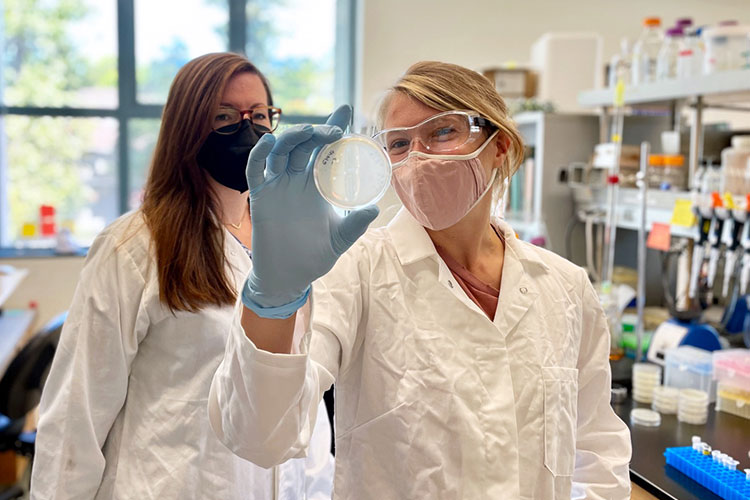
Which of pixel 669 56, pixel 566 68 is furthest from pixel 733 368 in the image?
pixel 566 68

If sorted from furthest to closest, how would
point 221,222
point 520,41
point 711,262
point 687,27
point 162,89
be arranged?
point 520,41
point 162,89
point 687,27
point 711,262
point 221,222

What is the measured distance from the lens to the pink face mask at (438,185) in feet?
3.57

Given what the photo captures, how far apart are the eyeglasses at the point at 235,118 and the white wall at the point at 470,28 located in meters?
3.22

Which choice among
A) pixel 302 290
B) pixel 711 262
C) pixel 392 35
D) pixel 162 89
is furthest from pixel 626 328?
pixel 162 89

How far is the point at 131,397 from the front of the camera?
4.48 ft

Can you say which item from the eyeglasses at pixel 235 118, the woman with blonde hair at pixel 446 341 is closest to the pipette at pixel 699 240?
the woman with blonde hair at pixel 446 341

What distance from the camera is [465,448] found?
102 centimetres

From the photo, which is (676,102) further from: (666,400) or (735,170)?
(666,400)

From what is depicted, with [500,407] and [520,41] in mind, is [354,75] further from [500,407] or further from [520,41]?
[500,407]

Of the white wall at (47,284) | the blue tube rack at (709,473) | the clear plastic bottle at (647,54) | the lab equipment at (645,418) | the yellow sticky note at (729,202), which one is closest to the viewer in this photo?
the blue tube rack at (709,473)

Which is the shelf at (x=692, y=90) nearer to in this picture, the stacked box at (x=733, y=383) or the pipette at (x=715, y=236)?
the pipette at (x=715, y=236)

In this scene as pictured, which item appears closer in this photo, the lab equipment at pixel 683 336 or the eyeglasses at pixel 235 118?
the eyeglasses at pixel 235 118

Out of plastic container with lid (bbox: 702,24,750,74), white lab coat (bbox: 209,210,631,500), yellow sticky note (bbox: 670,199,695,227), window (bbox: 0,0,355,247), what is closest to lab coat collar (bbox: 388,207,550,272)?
white lab coat (bbox: 209,210,631,500)

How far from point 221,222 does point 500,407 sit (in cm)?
76
